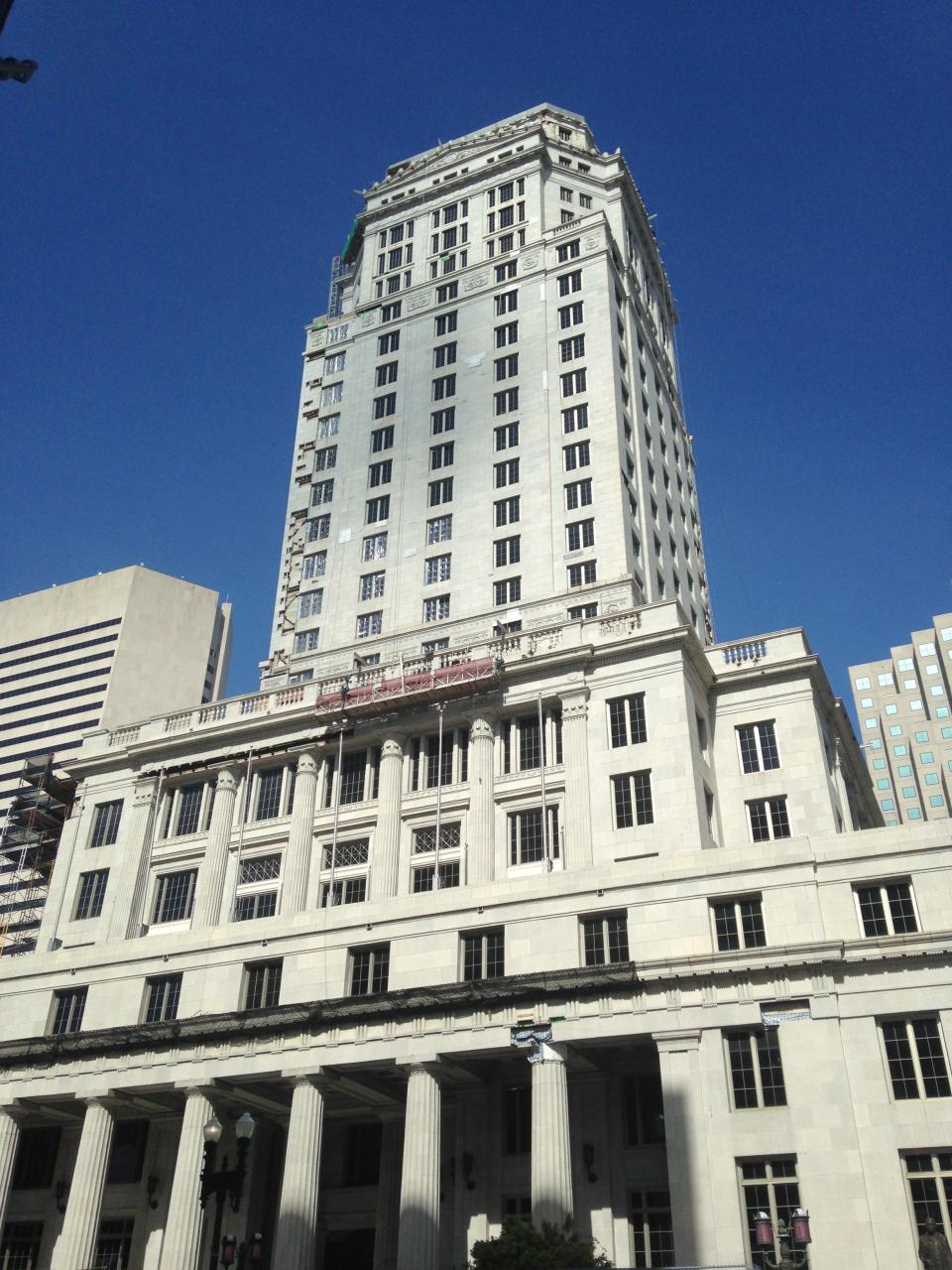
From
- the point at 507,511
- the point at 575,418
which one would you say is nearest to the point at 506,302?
the point at 575,418

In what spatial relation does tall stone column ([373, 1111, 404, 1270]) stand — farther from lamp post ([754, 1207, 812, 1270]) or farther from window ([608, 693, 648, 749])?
window ([608, 693, 648, 749])

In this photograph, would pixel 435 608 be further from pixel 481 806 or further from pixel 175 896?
pixel 175 896

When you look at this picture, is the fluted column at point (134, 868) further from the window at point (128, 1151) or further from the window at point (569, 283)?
the window at point (569, 283)

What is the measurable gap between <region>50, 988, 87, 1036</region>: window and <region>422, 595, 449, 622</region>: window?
102 feet

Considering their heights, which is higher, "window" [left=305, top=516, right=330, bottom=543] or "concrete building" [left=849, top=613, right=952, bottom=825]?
"concrete building" [left=849, top=613, right=952, bottom=825]

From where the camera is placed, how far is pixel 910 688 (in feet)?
538

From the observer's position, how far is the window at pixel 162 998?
51.3 meters

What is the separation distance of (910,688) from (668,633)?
123 meters

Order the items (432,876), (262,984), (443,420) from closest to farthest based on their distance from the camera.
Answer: (262,984), (432,876), (443,420)

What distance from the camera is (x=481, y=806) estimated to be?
5431 cm

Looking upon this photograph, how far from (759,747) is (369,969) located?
21.9 meters

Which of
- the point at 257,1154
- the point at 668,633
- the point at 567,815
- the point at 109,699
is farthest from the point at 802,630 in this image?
the point at 109,699

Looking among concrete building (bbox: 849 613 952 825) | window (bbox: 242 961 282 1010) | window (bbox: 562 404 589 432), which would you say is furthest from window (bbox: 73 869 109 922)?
concrete building (bbox: 849 613 952 825)

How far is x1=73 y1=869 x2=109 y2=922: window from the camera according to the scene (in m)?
60.0
